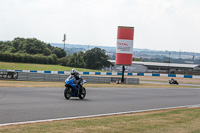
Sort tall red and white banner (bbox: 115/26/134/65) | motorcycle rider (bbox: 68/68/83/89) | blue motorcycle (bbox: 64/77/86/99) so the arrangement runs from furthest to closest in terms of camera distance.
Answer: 1. tall red and white banner (bbox: 115/26/134/65)
2. motorcycle rider (bbox: 68/68/83/89)
3. blue motorcycle (bbox: 64/77/86/99)

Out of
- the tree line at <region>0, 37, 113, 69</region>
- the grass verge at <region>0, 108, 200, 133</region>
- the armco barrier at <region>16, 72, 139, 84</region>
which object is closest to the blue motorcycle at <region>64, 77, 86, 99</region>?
the grass verge at <region>0, 108, 200, 133</region>

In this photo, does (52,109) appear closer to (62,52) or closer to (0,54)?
(0,54)

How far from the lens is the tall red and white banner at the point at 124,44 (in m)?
43.6

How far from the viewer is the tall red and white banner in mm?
43588

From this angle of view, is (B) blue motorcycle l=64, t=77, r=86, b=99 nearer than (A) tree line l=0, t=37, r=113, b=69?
Yes

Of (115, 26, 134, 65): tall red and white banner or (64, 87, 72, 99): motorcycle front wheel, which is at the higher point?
(115, 26, 134, 65): tall red and white banner

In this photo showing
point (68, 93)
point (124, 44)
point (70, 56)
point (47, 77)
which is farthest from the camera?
point (70, 56)

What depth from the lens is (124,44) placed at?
44.4m

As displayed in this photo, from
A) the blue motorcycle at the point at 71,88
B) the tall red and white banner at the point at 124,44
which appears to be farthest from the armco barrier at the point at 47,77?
the blue motorcycle at the point at 71,88

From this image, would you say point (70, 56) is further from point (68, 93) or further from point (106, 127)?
point (106, 127)

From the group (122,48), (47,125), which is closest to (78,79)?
(47,125)

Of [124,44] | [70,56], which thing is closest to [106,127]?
[124,44]

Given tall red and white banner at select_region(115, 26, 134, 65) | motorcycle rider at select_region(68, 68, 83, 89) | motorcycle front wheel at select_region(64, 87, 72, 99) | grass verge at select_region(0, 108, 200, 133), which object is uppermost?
tall red and white banner at select_region(115, 26, 134, 65)

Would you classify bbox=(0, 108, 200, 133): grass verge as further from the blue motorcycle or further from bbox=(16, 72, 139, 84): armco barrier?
bbox=(16, 72, 139, 84): armco barrier
